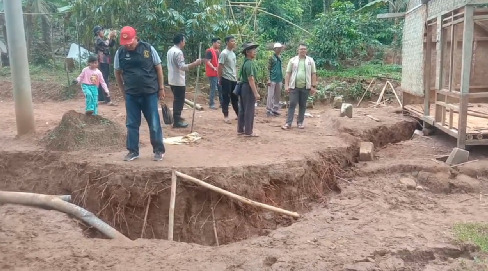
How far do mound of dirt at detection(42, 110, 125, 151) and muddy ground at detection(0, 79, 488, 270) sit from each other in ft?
0.64

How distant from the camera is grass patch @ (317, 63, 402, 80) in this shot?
17.1 m

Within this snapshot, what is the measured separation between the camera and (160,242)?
5.12 metres

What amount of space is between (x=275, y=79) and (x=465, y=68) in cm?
456

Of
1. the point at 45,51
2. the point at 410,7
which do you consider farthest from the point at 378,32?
the point at 45,51

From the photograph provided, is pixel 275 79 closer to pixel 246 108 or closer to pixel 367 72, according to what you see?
pixel 246 108

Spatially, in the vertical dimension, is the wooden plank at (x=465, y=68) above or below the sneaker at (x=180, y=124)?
above

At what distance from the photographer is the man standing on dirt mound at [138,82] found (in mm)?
6199

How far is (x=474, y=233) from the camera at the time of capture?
17.6 feet

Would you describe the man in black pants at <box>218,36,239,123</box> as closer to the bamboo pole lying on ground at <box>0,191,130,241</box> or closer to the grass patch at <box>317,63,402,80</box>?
the bamboo pole lying on ground at <box>0,191,130,241</box>

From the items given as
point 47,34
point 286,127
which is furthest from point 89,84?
point 47,34

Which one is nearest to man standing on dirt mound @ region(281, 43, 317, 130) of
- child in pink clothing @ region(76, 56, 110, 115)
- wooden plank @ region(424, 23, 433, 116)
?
wooden plank @ region(424, 23, 433, 116)

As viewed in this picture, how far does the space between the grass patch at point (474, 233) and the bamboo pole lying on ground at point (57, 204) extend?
3.97 m

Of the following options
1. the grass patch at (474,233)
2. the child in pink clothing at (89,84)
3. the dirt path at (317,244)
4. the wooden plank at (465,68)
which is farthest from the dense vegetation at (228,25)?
the grass patch at (474,233)

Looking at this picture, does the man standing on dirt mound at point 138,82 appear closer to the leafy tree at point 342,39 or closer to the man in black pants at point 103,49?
the man in black pants at point 103,49
